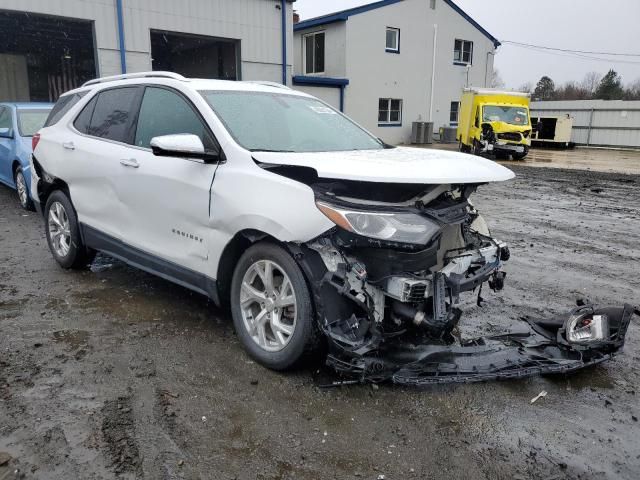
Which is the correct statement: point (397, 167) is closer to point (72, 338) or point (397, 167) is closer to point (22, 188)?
point (72, 338)

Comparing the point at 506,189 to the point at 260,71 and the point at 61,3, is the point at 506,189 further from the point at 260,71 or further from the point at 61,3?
the point at 61,3

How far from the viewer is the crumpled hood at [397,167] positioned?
9.95ft

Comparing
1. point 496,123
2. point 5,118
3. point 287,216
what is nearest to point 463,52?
point 496,123

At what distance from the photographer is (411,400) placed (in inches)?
127

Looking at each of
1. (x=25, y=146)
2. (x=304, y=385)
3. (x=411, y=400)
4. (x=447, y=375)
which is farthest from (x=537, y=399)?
(x=25, y=146)

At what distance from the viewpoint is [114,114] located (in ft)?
15.7

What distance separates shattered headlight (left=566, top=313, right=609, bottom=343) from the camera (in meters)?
3.51

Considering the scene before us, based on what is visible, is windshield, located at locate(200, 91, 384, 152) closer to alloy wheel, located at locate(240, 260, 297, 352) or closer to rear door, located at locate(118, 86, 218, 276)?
rear door, located at locate(118, 86, 218, 276)

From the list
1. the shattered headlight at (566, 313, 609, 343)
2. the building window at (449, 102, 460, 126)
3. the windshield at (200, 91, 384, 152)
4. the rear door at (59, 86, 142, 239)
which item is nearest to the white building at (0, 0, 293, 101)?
the rear door at (59, 86, 142, 239)

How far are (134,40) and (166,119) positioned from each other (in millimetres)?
13090

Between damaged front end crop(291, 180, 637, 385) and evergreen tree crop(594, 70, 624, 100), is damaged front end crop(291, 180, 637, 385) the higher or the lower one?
the lower one

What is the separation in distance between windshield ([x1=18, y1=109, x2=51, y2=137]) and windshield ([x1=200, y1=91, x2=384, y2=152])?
6.14m

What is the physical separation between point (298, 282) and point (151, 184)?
5.42ft

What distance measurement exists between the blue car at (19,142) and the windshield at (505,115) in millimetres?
17213
